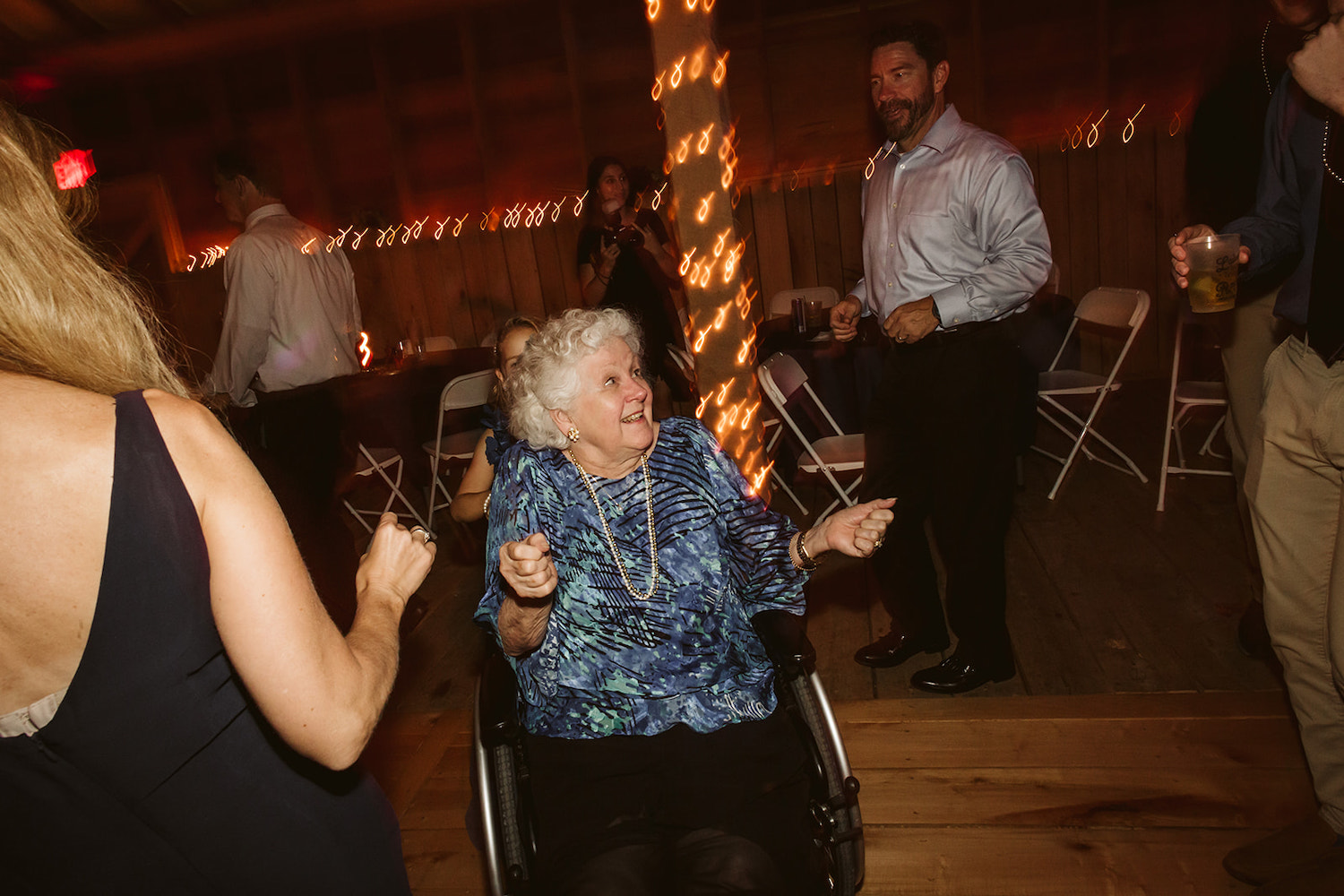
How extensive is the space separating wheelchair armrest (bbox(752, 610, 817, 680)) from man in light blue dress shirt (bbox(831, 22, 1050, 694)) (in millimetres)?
1007

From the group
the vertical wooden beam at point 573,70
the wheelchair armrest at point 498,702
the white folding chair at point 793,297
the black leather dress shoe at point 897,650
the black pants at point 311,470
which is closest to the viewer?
the wheelchair armrest at point 498,702

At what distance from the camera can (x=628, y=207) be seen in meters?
4.23

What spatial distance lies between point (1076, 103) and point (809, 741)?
260 inches

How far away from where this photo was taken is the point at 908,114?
8.14 ft

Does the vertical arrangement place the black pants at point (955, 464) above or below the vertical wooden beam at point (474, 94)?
below

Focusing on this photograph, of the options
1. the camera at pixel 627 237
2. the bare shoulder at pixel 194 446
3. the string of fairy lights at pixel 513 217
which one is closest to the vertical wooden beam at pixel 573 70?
the string of fairy lights at pixel 513 217

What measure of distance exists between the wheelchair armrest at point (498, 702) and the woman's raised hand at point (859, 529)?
74 centimetres

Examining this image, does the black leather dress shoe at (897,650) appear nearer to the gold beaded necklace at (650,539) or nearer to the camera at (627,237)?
the gold beaded necklace at (650,539)

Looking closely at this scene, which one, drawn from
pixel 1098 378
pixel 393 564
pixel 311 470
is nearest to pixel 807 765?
pixel 393 564

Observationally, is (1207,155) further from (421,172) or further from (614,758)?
(421,172)

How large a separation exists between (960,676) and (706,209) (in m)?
1.72

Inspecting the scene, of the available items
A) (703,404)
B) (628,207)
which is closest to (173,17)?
(628,207)

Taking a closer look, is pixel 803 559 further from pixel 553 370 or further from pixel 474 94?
pixel 474 94

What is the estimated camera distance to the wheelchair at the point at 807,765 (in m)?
1.48
